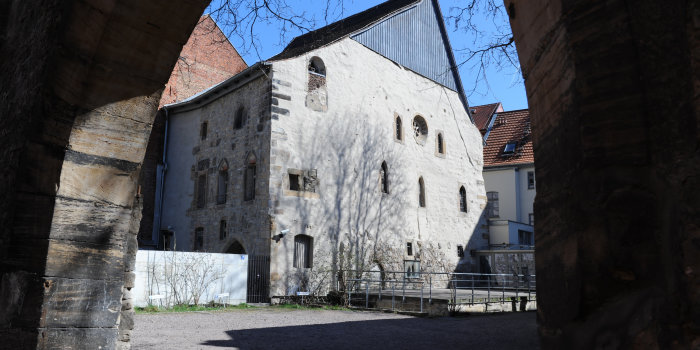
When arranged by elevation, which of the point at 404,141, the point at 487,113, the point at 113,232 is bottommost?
the point at 113,232

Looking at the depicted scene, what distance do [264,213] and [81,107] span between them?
1348 centimetres

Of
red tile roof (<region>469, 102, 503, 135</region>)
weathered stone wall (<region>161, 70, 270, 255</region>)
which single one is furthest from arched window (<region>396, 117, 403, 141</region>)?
red tile roof (<region>469, 102, 503, 135</region>)

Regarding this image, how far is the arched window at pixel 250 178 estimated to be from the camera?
17656mm

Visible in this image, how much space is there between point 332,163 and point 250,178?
8.91ft

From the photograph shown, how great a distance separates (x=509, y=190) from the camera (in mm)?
26859

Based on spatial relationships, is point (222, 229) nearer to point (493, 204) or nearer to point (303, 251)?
point (303, 251)

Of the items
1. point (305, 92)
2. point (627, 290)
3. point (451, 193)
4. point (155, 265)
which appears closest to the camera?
point (627, 290)

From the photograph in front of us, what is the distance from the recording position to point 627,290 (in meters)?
1.31

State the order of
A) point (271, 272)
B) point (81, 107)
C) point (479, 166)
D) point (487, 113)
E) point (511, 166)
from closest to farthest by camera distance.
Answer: point (81, 107), point (271, 272), point (479, 166), point (511, 166), point (487, 113)

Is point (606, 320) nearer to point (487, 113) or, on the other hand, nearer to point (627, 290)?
point (627, 290)

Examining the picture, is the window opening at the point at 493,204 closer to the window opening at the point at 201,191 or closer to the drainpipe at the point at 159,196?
the window opening at the point at 201,191

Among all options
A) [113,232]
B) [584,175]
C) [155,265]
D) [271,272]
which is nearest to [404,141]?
[271,272]

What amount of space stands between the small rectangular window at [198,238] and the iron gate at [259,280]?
3342 mm

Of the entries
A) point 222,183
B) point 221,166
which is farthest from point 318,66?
point 222,183
